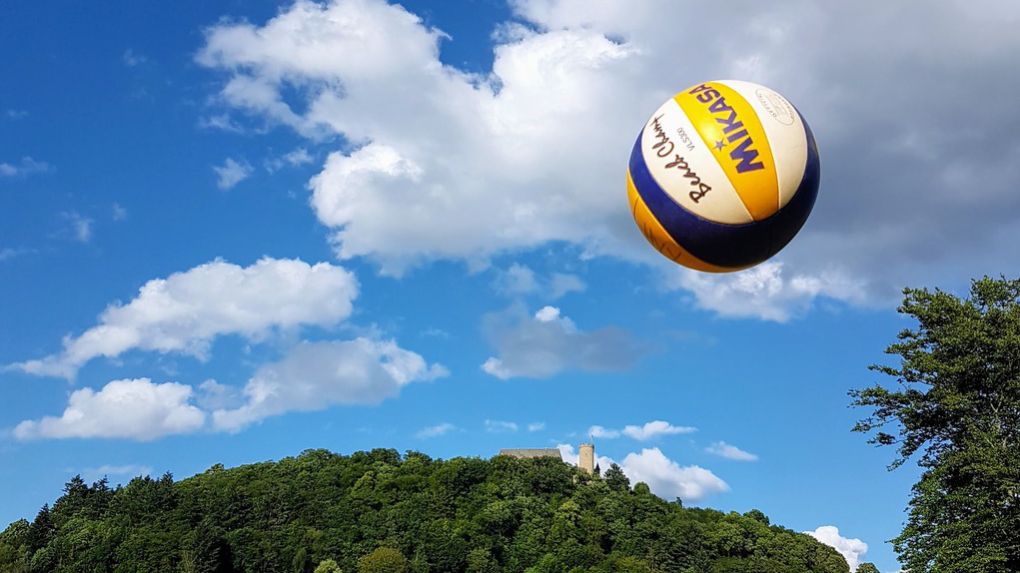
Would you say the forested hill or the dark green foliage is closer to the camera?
the dark green foliage

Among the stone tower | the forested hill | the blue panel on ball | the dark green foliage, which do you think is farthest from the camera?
the stone tower

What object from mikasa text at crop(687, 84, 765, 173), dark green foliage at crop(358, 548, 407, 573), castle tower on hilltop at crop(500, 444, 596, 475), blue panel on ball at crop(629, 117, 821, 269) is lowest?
blue panel on ball at crop(629, 117, 821, 269)

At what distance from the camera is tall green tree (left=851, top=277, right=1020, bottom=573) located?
2591 centimetres

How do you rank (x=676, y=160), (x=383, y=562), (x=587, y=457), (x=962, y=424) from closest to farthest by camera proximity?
(x=676, y=160) → (x=962, y=424) → (x=383, y=562) → (x=587, y=457)

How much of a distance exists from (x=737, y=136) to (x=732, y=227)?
132 centimetres

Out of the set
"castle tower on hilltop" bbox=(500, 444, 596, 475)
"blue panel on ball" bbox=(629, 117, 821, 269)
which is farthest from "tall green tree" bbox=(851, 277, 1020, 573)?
"castle tower on hilltop" bbox=(500, 444, 596, 475)

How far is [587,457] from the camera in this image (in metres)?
148

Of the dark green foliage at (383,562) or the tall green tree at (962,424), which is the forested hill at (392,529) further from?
the tall green tree at (962,424)

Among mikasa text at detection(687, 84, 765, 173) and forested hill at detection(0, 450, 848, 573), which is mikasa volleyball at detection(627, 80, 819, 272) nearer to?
mikasa text at detection(687, 84, 765, 173)

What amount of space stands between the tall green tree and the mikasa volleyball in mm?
17239

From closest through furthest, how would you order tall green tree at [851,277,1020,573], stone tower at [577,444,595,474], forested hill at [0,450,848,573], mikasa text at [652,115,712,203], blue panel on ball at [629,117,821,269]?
mikasa text at [652,115,712,203] → blue panel on ball at [629,117,821,269] → tall green tree at [851,277,1020,573] → forested hill at [0,450,848,573] → stone tower at [577,444,595,474]

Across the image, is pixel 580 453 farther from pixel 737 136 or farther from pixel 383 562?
pixel 737 136

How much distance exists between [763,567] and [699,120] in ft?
304

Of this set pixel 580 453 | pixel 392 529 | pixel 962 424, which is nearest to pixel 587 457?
pixel 580 453
